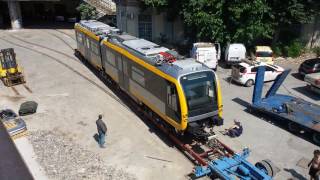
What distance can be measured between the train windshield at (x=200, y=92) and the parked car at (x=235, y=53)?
13.8m

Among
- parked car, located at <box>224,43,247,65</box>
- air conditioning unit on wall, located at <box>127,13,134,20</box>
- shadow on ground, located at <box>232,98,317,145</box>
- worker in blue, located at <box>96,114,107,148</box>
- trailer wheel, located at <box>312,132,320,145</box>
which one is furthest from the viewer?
air conditioning unit on wall, located at <box>127,13,134,20</box>

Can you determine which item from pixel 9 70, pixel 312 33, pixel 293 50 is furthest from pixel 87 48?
pixel 312 33

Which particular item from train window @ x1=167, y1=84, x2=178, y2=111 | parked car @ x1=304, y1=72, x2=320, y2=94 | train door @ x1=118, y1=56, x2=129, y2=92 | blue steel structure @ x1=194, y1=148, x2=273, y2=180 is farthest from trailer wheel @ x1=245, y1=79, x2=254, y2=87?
blue steel structure @ x1=194, y1=148, x2=273, y2=180

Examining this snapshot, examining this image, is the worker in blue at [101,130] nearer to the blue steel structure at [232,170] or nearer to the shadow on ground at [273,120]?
the blue steel structure at [232,170]

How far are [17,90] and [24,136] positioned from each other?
7896 mm

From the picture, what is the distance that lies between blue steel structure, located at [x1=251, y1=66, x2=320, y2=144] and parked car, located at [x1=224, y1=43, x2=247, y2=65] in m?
8.61

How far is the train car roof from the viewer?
618 inches

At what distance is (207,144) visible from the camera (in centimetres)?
1639

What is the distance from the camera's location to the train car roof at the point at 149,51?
15695 millimetres

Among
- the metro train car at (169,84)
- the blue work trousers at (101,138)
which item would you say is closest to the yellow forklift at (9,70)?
the metro train car at (169,84)

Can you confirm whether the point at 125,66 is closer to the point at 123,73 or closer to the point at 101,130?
the point at 123,73

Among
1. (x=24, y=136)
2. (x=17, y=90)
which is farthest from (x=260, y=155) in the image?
(x=17, y=90)

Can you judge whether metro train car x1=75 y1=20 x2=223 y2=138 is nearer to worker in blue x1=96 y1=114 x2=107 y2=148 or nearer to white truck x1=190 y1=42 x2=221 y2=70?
worker in blue x1=96 y1=114 x2=107 y2=148

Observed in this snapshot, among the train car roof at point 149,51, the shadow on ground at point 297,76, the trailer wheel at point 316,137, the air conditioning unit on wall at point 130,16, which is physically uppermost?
the train car roof at point 149,51
